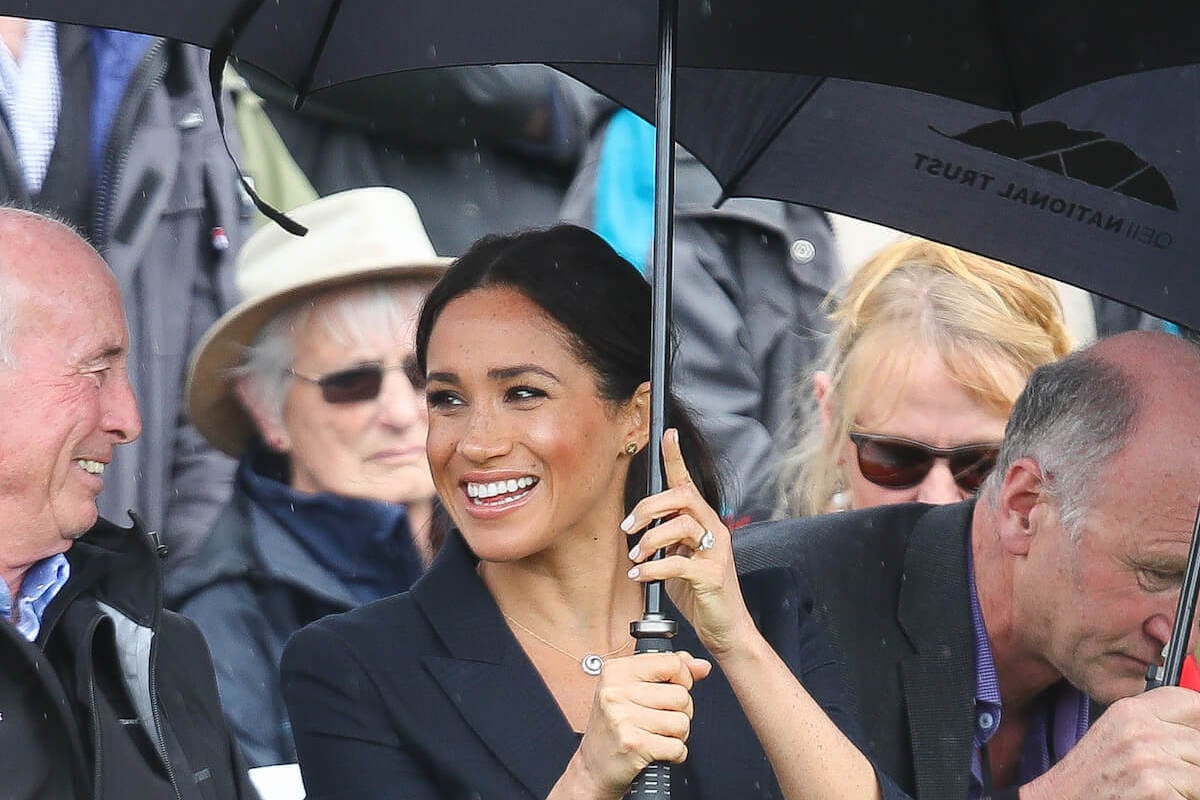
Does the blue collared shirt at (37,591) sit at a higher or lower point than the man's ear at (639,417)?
lower

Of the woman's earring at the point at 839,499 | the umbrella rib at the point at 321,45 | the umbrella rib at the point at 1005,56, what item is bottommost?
the woman's earring at the point at 839,499

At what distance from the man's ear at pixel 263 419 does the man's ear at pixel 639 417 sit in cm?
149

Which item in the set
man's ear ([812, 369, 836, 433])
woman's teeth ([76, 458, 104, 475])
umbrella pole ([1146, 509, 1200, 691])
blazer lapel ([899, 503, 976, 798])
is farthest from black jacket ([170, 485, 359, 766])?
umbrella pole ([1146, 509, 1200, 691])

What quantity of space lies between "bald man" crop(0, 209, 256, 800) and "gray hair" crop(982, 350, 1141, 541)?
1.49 metres

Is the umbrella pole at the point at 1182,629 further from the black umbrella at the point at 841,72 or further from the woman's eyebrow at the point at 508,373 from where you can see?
the woman's eyebrow at the point at 508,373

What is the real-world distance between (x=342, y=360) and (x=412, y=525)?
43cm

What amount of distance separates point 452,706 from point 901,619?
0.93m

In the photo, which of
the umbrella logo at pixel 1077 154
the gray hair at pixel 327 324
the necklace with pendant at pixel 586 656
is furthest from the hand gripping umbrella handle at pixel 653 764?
the gray hair at pixel 327 324

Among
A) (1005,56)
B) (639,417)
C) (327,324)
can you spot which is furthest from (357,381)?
(1005,56)

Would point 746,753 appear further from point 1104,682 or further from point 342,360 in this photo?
point 342,360

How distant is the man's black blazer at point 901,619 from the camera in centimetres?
344

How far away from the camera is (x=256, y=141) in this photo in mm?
4672

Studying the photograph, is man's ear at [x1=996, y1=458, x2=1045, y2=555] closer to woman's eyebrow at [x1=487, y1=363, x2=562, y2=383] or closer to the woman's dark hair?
the woman's dark hair

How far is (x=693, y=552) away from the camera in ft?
8.99
